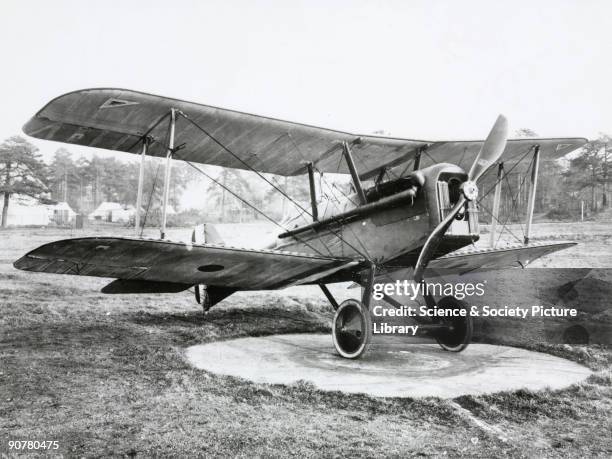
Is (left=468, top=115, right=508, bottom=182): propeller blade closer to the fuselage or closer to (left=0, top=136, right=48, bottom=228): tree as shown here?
the fuselage

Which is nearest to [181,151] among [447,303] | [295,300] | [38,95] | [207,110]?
[207,110]

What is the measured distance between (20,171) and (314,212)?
5.60 m

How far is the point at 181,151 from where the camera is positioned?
23.7 ft

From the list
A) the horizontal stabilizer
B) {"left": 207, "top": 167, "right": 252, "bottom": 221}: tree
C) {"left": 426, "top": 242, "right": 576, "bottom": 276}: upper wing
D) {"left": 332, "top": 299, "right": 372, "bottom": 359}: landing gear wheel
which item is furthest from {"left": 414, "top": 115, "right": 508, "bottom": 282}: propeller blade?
{"left": 207, "top": 167, "right": 252, "bottom": 221}: tree

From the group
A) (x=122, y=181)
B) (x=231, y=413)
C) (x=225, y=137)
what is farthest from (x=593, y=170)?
(x=122, y=181)

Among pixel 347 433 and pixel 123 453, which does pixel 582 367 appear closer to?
pixel 347 433

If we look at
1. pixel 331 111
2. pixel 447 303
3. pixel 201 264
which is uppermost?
pixel 331 111

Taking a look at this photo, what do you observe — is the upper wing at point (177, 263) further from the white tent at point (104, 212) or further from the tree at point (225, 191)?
the tree at point (225, 191)

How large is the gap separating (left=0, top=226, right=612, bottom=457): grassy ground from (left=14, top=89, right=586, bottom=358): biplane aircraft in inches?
39.7

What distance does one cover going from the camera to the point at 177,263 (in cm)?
552

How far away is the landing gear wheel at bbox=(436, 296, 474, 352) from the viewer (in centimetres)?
685

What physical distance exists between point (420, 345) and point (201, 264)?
3.82 meters

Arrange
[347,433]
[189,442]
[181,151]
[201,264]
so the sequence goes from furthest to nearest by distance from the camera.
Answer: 1. [181,151]
2. [201,264]
3. [347,433]
4. [189,442]

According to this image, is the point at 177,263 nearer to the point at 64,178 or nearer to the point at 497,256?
the point at 497,256
